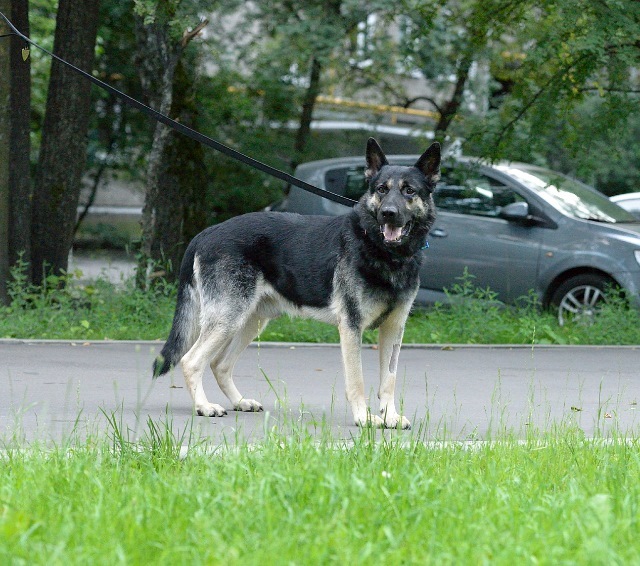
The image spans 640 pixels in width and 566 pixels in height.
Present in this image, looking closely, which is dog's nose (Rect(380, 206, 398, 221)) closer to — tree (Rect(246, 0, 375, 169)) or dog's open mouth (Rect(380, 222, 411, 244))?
dog's open mouth (Rect(380, 222, 411, 244))

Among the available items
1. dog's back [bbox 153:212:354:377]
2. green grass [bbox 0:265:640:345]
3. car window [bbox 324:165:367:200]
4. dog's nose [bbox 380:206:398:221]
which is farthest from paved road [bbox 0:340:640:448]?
car window [bbox 324:165:367:200]

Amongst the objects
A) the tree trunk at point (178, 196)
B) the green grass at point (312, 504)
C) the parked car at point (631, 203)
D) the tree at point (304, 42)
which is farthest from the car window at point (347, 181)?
the green grass at point (312, 504)

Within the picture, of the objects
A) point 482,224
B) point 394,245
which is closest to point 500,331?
point 482,224

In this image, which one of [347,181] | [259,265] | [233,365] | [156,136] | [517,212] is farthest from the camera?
[347,181]

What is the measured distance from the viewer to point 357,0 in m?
22.8

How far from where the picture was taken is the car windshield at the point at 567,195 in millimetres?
13445

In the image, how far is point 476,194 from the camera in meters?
14.0

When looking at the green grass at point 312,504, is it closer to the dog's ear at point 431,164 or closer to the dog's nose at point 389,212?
the dog's nose at point 389,212

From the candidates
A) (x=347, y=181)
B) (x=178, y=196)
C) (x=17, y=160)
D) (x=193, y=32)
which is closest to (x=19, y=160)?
(x=17, y=160)

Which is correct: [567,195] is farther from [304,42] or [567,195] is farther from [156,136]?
[304,42]

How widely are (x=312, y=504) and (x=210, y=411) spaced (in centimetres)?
309

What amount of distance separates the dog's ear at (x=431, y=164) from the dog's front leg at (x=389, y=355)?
86 cm

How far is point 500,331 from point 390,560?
8426 mm

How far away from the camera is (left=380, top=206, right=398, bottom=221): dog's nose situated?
7.11 metres
